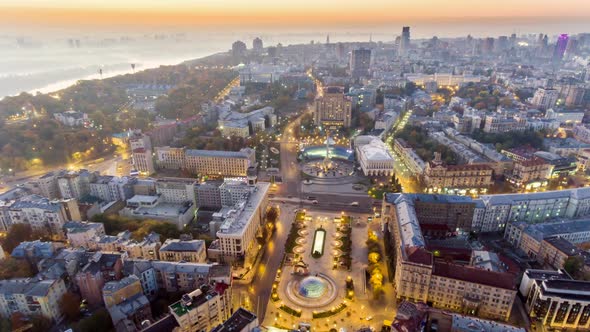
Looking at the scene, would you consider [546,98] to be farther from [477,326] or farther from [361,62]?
[477,326]

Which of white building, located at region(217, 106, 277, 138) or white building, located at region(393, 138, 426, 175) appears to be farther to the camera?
white building, located at region(217, 106, 277, 138)

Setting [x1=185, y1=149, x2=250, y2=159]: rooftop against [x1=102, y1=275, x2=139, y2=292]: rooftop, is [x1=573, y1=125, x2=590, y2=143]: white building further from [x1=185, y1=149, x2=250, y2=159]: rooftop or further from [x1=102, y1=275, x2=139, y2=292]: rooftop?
[x1=102, y1=275, x2=139, y2=292]: rooftop

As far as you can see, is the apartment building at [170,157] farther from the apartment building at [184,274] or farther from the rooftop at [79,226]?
the apartment building at [184,274]

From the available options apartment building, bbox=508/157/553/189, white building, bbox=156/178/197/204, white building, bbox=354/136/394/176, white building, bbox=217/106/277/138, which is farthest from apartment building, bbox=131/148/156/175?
apartment building, bbox=508/157/553/189

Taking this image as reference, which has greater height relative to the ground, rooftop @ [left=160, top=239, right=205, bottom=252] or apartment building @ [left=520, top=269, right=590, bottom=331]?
rooftop @ [left=160, top=239, right=205, bottom=252]

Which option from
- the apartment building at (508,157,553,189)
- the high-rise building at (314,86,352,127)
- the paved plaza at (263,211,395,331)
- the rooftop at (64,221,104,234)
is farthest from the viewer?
the high-rise building at (314,86,352,127)

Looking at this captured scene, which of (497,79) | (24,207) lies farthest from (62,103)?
(497,79)

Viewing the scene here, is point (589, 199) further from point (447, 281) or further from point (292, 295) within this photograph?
point (292, 295)

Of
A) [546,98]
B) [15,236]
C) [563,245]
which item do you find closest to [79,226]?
[15,236]
